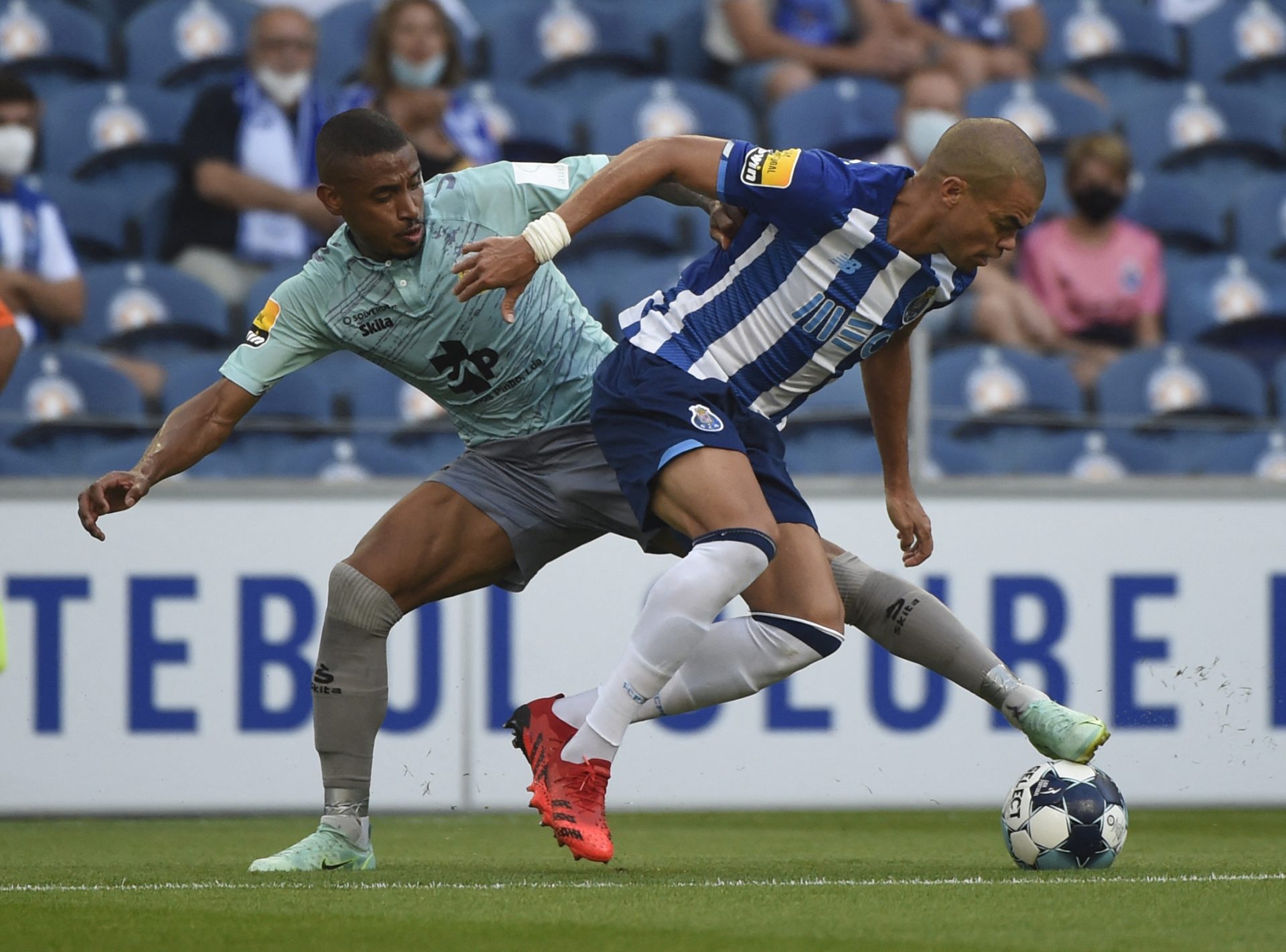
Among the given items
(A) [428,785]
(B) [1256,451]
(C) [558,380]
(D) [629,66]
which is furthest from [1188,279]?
(C) [558,380]

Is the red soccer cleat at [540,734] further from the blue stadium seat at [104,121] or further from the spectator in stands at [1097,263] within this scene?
the blue stadium seat at [104,121]

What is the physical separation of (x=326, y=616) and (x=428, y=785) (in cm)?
224

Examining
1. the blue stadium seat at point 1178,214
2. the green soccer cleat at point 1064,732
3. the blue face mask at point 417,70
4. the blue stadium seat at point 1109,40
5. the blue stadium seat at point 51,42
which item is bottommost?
the green soccer cleat at point 1064,732

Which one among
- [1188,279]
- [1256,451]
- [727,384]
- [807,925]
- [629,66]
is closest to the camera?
[807,925]

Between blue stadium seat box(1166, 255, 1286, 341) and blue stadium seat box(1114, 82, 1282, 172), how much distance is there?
3.23 ft

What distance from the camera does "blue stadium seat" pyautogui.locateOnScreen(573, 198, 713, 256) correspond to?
8898 millimetres

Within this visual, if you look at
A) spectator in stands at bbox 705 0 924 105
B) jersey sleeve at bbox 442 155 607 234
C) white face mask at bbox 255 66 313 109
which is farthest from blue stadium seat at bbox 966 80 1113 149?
jersey sleeve at bbox 442 155 607 234

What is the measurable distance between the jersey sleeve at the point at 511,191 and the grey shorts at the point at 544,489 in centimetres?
56

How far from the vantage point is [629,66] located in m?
10.3

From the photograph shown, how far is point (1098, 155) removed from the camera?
928 centimetres

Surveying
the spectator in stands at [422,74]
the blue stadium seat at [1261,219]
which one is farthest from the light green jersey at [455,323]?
the blue stadium seat at [1261,219]

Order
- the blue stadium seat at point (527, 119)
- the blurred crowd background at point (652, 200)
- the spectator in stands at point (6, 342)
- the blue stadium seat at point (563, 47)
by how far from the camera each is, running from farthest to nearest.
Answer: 1. the blue stadium seat at point (563, 47)
2. the blue stadium seat at point (527, 119)
3. the blurred crowd background at point (652, 200)
4. the spectator in stands at point (6, 342)

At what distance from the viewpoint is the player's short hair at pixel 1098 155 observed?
928 cm

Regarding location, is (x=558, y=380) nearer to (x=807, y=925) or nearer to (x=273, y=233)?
(x=807, y=925)
